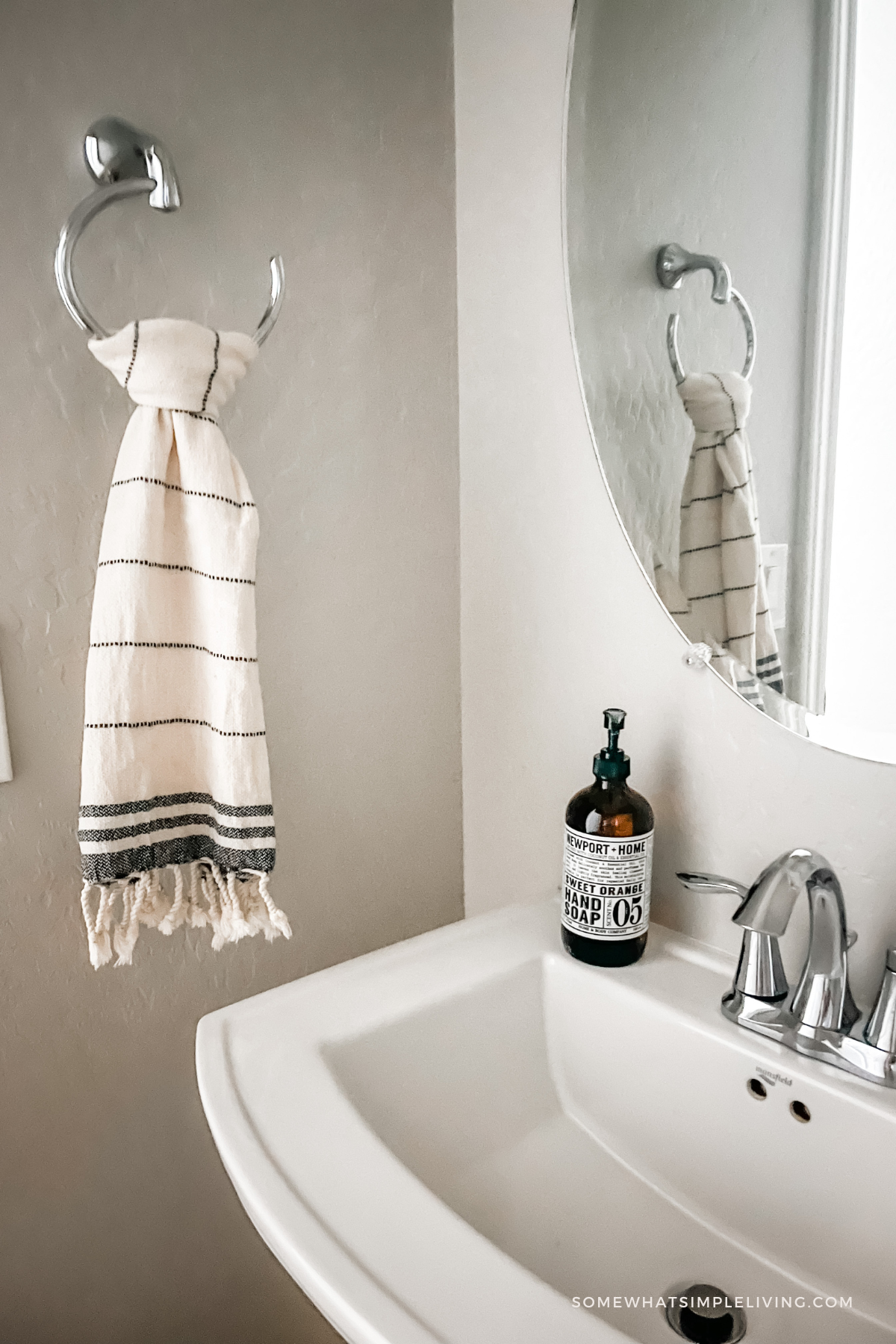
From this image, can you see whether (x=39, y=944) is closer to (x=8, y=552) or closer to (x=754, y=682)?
(x=8, y=552)

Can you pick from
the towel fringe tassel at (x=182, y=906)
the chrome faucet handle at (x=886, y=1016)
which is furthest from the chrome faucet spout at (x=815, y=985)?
the towel fringe tassel at (x=182, y=906)

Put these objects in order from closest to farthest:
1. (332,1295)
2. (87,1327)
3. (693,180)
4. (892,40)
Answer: (332,1295) → (892,40) → (693,180) → (87,1327)

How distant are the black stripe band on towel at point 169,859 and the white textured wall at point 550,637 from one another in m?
0.33

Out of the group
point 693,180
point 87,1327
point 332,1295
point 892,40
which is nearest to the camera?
point 332,1295

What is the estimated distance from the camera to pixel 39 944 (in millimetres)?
899

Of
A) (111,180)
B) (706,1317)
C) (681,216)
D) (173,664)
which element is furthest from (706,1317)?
(111,180)

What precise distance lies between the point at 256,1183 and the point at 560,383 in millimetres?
772

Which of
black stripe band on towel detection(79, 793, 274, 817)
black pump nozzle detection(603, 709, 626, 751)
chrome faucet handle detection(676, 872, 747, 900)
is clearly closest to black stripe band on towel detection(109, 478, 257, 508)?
black stripe band on towel detection(79, 793, 274, 817)

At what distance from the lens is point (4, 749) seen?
0.85 metres

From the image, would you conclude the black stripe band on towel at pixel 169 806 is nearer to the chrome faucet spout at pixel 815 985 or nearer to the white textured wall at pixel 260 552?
the white textured wall at pixel 260 552

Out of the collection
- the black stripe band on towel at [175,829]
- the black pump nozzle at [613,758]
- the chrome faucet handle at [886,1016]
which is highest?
the black pump nozzle at [613,758]

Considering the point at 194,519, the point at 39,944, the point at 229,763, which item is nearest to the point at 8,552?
the point at 194,519

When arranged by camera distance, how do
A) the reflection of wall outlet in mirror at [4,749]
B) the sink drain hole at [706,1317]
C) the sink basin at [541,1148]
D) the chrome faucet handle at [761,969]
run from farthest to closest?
the reflection of wall outlet in mirror at [4,749] → the chrome faucet handle at [761,969] → the sink drain hole at [706,1317] → the sink basin at [541,1148]

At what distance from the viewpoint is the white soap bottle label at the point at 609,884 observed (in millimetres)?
807
